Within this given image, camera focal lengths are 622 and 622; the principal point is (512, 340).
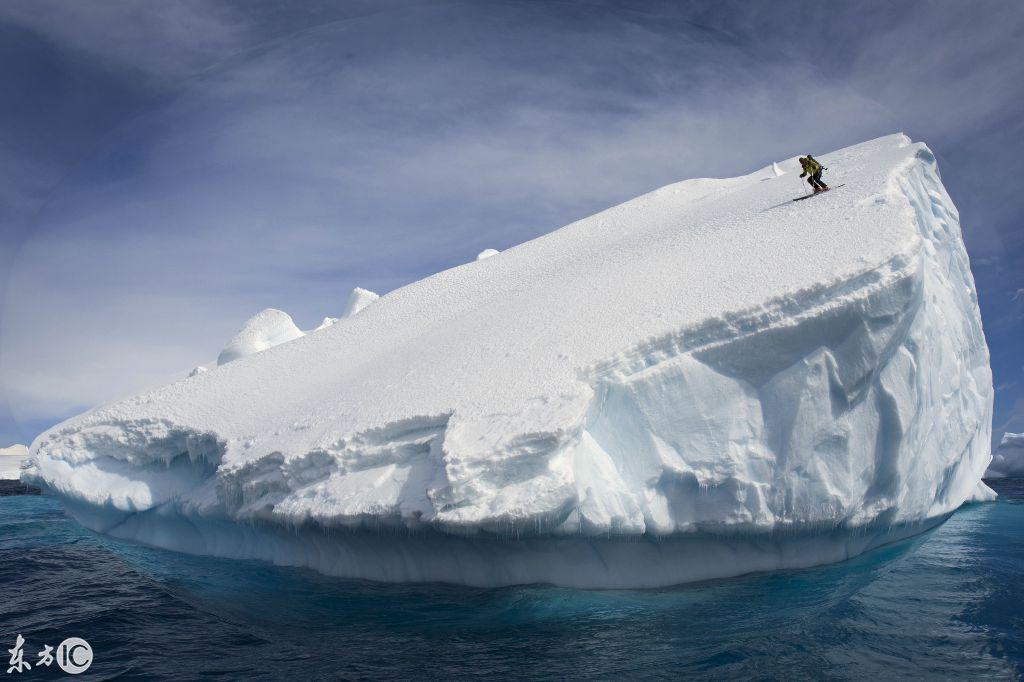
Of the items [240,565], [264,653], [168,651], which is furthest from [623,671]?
[240,565]

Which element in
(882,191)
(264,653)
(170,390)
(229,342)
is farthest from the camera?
(229,342)

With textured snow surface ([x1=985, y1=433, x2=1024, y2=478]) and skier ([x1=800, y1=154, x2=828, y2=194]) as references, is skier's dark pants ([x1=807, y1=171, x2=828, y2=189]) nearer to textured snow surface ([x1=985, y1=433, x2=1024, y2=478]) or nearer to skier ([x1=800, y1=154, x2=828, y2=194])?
skier ([x1=800, y1=154, x2=828, y2=194])

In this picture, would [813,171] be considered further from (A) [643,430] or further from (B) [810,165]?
(A) [643,430]

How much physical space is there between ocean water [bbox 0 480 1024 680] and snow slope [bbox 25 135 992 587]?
0.52m

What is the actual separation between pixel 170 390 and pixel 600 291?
29.9ft

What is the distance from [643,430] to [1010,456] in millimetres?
36275

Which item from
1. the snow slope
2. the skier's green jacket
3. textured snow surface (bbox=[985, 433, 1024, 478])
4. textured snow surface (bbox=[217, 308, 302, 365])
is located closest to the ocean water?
the snow slope

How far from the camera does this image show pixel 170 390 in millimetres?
12883

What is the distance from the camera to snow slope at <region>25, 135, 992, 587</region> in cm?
753

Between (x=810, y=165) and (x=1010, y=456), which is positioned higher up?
(x=810, y=165)

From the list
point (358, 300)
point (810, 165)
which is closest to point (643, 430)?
point (810, 165)

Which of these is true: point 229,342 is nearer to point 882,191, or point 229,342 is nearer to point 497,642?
point 497,642

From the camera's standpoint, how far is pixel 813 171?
37.2 ft

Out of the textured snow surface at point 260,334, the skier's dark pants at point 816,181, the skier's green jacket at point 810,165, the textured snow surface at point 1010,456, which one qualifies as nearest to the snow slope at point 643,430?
the skier's dark pants at point 816,181
